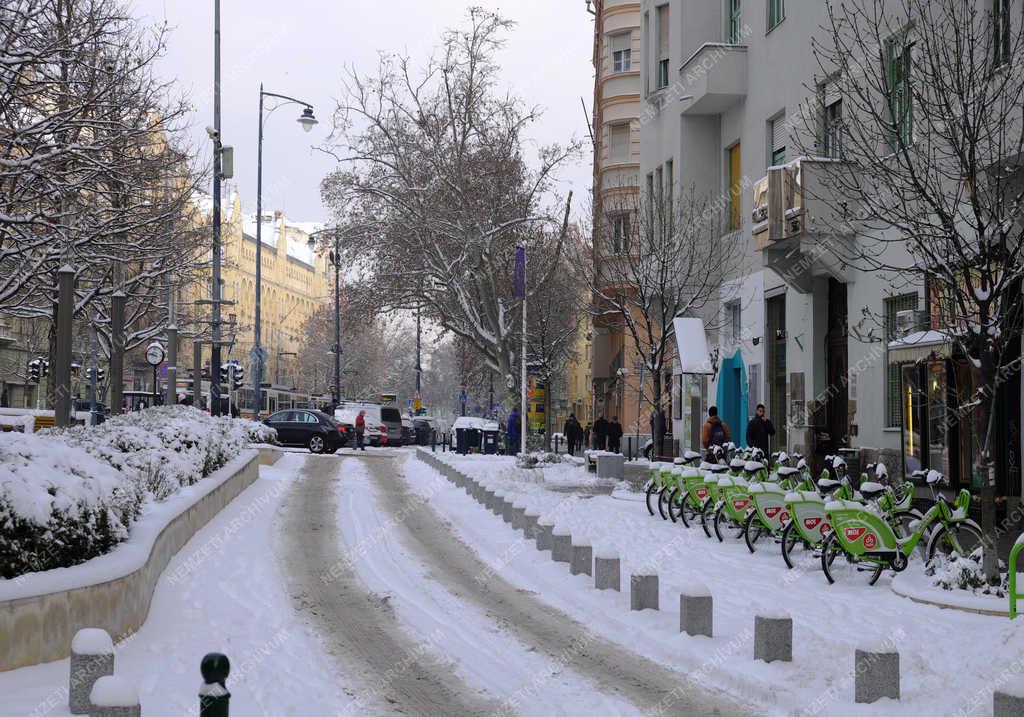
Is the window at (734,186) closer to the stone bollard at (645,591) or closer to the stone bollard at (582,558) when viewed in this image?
the stone bollard at (582,558)

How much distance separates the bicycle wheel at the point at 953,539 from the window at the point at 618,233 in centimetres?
1415

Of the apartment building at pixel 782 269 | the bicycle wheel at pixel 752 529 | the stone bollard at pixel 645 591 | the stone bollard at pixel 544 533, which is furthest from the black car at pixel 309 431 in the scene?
the stone bollard at pixel 645 591

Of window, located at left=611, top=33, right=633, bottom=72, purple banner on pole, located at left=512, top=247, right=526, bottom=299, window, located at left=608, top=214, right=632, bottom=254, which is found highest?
window, located at left=611, top=33, right=633, bottom=72

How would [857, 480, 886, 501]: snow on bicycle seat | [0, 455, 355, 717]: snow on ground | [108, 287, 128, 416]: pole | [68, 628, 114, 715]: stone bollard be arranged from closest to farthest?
1. [68, 628, 114, 715]: stone bollard
2. [0, 455, 355, 717]: snow on ground
3. [857, 480, 886, 501]: snow on bicycle seat
4. [108, 287, 128, 416]: pole

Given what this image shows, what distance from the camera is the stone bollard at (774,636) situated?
817 cm

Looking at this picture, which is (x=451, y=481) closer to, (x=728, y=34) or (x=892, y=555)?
(x=728, y=34)

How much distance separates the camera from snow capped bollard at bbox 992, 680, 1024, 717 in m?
5.91

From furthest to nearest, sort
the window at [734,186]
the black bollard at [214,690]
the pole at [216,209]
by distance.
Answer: the pole at [216,209] → the window at [734,186] → the black bollard at [214,690]

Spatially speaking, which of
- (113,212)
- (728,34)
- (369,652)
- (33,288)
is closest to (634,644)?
(369,652)

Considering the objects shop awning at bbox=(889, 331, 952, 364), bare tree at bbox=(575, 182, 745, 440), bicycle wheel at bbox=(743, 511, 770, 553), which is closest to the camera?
bicycle wheel at bbox=(743, 511, 770, 553)

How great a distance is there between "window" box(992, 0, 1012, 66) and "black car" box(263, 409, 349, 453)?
29.4 metres

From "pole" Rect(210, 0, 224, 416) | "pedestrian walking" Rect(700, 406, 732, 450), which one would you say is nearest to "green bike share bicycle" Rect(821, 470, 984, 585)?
"pedestrian walking" Rect(700, 406, 732, 450)

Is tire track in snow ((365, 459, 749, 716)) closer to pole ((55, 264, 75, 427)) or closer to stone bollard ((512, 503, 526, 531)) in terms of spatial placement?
stone bollard ((512, 503, 526, 531))

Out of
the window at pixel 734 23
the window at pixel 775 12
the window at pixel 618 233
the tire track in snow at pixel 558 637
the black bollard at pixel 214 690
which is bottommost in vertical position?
the tire track in snow at pixel 558 637
